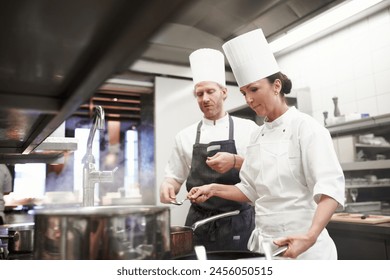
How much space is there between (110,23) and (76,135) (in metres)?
0.63

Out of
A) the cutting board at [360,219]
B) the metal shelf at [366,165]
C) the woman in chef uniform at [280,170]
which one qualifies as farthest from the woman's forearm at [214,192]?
the metal shelf at [366,165]

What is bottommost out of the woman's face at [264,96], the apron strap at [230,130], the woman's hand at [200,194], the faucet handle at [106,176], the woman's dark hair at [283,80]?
the woman's hand at [200,194]

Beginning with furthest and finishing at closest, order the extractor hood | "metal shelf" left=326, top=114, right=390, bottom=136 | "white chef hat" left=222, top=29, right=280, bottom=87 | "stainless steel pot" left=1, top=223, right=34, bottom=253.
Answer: "metal shelf" left=326, top=114, right=390, bottom=136, "white chef hat" left=222, top=29, right=280, bottom=87, "stainless steel pot" left=1, top=223, right=34, bottom=253, the extractor hood

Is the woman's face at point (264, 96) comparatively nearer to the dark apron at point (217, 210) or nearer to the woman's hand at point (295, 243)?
the dark apron at point (217, 210)

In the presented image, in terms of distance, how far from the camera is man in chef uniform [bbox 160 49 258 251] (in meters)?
1.09

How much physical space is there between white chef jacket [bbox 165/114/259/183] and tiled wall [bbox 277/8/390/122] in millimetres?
229

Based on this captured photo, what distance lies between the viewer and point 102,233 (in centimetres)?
60

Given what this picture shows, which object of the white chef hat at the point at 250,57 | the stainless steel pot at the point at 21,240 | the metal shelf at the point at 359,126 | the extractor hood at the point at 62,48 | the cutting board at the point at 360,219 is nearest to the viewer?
the extractor hood at the point at 62,48

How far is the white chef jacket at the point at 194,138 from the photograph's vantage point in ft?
3.68

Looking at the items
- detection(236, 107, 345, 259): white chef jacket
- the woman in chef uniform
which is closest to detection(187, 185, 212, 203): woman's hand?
the woman in chef uniform

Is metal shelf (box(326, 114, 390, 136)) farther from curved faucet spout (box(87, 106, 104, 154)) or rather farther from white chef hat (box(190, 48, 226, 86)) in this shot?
curved faucet spout (box(87, 106, 104, 154))

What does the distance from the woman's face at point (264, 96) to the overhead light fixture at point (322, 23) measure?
4.8 inches

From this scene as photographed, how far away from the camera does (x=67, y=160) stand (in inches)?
48.7

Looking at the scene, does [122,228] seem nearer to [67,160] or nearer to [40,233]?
[40,233]
